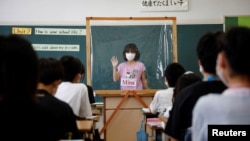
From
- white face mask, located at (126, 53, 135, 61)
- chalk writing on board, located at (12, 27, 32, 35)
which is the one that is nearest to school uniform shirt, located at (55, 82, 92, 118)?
white face mask, located at (126, 53, 135, 61)

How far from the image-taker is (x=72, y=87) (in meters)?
2.91

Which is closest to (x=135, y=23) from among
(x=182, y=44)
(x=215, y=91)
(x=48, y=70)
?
(x=182, y=44)

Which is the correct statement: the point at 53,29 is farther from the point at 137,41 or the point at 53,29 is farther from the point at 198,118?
the point at 198,118

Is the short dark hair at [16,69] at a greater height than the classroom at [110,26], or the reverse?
the classroom at [110,26]

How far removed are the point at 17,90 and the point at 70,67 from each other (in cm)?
183

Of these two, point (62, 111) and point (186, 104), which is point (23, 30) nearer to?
point (62, 111)

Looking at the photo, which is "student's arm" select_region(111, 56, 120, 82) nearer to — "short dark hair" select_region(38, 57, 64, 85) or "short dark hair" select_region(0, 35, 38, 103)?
"short dark hair" select_region(38, 57, 64, 85)

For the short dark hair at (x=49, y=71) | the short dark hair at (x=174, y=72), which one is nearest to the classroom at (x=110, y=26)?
the short dark hair at (x=174, y=72)

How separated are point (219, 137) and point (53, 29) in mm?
4870

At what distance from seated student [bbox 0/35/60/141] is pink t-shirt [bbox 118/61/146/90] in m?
3.97

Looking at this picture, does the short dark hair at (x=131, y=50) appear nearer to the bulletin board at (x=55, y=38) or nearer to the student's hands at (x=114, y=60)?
the student's hands at (x=114, y=60)

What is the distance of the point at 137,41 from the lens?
5629mm

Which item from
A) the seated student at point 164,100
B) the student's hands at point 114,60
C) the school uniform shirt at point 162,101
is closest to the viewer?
the seated student at point 164,100

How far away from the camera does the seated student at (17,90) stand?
111 cm
